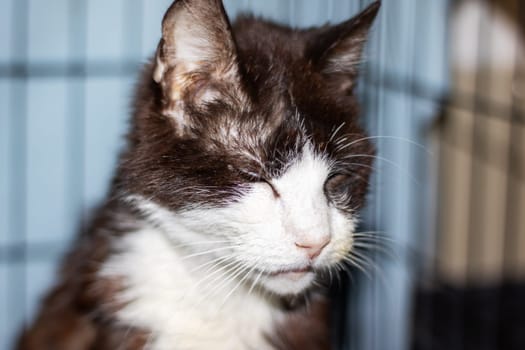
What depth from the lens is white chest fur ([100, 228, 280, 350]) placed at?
3.98ft

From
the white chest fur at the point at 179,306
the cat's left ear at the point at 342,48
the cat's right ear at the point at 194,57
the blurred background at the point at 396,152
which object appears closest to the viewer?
the cat's right ear at the point at 194,57

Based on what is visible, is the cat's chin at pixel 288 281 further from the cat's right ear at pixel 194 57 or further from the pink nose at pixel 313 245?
the cat's right ear at pixel 194 57

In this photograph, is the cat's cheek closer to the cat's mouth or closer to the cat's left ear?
the cat's mouth

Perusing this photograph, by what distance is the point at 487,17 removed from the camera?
1988 mm

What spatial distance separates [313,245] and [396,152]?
103 centimetres

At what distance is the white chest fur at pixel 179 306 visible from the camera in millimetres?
1212

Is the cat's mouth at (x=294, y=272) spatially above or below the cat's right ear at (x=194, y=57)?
below

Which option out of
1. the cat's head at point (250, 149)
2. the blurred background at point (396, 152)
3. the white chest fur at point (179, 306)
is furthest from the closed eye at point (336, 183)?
the blurred background at point (396, 152)

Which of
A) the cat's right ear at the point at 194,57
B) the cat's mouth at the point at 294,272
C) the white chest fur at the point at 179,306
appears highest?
the cat's right ear at the point at 194,57

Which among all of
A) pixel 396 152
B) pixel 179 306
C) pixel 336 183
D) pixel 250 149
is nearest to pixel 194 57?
pixel 250 149

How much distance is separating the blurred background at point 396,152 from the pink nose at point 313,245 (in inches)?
23.7

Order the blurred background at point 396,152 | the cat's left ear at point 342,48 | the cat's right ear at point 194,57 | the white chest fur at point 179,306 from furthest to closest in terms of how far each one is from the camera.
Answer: the blurred background at point 396,152
the white chest fur at point 179,306
the cat's left ear at point 342,48
the cat's right ear at point 194,57

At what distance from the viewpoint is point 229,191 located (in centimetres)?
102

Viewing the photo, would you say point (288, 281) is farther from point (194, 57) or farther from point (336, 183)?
point (194, 57)
